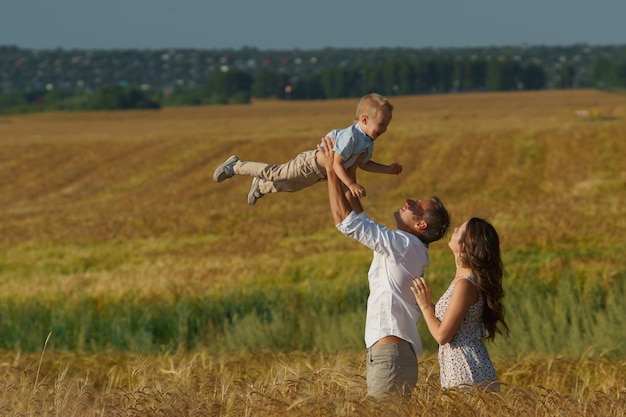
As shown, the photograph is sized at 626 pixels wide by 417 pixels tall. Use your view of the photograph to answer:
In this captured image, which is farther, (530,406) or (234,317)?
(234,317)

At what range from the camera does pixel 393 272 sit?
23.6 feet

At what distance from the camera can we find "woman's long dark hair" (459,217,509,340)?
7055mm

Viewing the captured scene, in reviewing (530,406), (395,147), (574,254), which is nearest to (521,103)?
(395,147)

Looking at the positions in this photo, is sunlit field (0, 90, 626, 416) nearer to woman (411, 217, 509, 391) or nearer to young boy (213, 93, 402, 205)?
woman (411, 217, 509, 391)

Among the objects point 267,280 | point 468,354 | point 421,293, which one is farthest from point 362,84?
point 421,293

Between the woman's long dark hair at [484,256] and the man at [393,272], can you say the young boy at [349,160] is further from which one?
the woman's long dark hair at [484,256]

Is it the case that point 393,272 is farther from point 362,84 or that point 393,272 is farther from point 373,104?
point 362,84

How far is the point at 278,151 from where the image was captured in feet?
201

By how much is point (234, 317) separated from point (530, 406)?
403 inches

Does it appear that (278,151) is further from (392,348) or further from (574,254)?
(392,348)

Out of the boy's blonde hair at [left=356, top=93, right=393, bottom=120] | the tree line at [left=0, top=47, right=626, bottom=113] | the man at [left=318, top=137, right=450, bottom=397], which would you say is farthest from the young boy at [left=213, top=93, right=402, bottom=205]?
the tree line at [left=0, top=47, right=626, bottom=113]

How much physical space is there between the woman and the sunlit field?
0.61ft

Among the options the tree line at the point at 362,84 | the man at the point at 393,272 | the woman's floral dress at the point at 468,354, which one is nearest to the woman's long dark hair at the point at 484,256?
the woman's floral dress at the point at 468,354

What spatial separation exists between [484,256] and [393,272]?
0.57m
